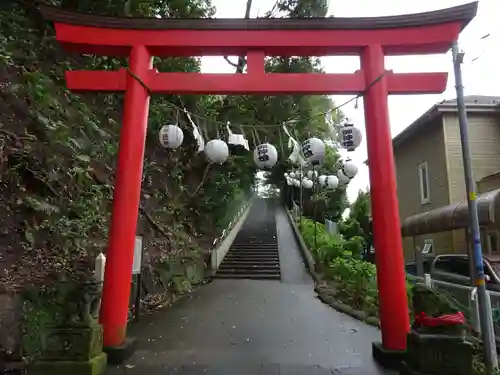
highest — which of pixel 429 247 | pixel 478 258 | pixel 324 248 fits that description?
pixel 429 247

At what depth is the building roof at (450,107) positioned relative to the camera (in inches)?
587

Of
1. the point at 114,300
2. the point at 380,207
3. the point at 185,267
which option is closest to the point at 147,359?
the point at 114,300

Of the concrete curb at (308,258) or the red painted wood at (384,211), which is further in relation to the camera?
the concrete curb at (308,258)

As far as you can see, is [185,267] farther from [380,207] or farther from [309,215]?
[309,215]

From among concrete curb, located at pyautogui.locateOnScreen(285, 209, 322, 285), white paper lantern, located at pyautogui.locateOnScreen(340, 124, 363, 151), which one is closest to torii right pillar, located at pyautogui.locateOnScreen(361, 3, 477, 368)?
white paper lantern, located at pyautogui.locateOnScreen(340, 124, 363, 151)

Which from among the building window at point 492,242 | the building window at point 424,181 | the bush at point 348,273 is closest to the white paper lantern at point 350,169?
the bush at point 348,273

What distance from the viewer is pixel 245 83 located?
20.5ft

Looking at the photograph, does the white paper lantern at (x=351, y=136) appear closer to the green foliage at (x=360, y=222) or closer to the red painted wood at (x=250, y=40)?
the red painted wood at (x=250, y=40)

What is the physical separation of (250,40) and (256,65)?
0.40 metres

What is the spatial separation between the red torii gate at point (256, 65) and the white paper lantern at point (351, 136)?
4.77 feet

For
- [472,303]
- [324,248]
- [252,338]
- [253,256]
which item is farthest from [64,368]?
[253,256]

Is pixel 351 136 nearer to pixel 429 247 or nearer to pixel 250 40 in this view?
pixel 250 40

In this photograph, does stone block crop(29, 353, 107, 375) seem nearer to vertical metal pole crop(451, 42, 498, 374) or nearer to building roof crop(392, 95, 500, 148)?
vertical metal pole crop(451, 42, 498, 374)

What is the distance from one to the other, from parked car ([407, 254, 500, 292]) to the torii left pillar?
8146mm
